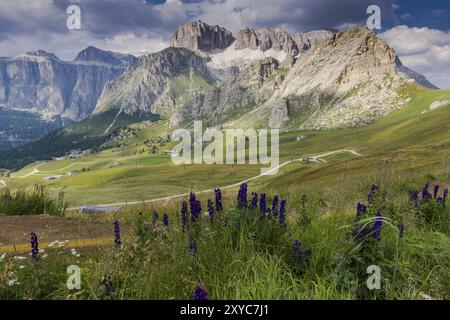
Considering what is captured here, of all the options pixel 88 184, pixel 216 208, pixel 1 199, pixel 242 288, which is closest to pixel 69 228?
pixel 1 199

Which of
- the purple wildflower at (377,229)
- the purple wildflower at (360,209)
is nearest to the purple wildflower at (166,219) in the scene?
the purple wildflower at (360,209)

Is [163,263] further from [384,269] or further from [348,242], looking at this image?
[384,269]

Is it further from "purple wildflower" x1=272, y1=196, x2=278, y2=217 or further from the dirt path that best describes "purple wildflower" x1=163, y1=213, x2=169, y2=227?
the dirt path

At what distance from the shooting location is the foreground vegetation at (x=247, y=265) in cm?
457

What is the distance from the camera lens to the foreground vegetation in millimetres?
4566

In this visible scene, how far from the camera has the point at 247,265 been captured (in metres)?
5.02

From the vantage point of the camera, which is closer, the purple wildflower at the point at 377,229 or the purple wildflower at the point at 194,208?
the purple wildflower at the point at 377,229

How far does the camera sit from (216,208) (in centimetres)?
657

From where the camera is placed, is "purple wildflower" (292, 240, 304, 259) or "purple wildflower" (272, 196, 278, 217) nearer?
"purple wildflower" (292, 240, 304, 259)

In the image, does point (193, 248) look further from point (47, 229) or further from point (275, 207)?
point (47, 229)

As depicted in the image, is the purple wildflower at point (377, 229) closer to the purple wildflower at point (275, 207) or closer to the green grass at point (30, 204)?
the purple wildflower at point (275, 207)

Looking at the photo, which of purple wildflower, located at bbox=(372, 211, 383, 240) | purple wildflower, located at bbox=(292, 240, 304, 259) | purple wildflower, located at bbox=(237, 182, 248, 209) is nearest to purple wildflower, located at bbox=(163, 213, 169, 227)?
purple wildflower, located at bbox=(237, 182, 248, 209)

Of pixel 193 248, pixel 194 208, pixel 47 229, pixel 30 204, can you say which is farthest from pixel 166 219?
pixel 30 204
